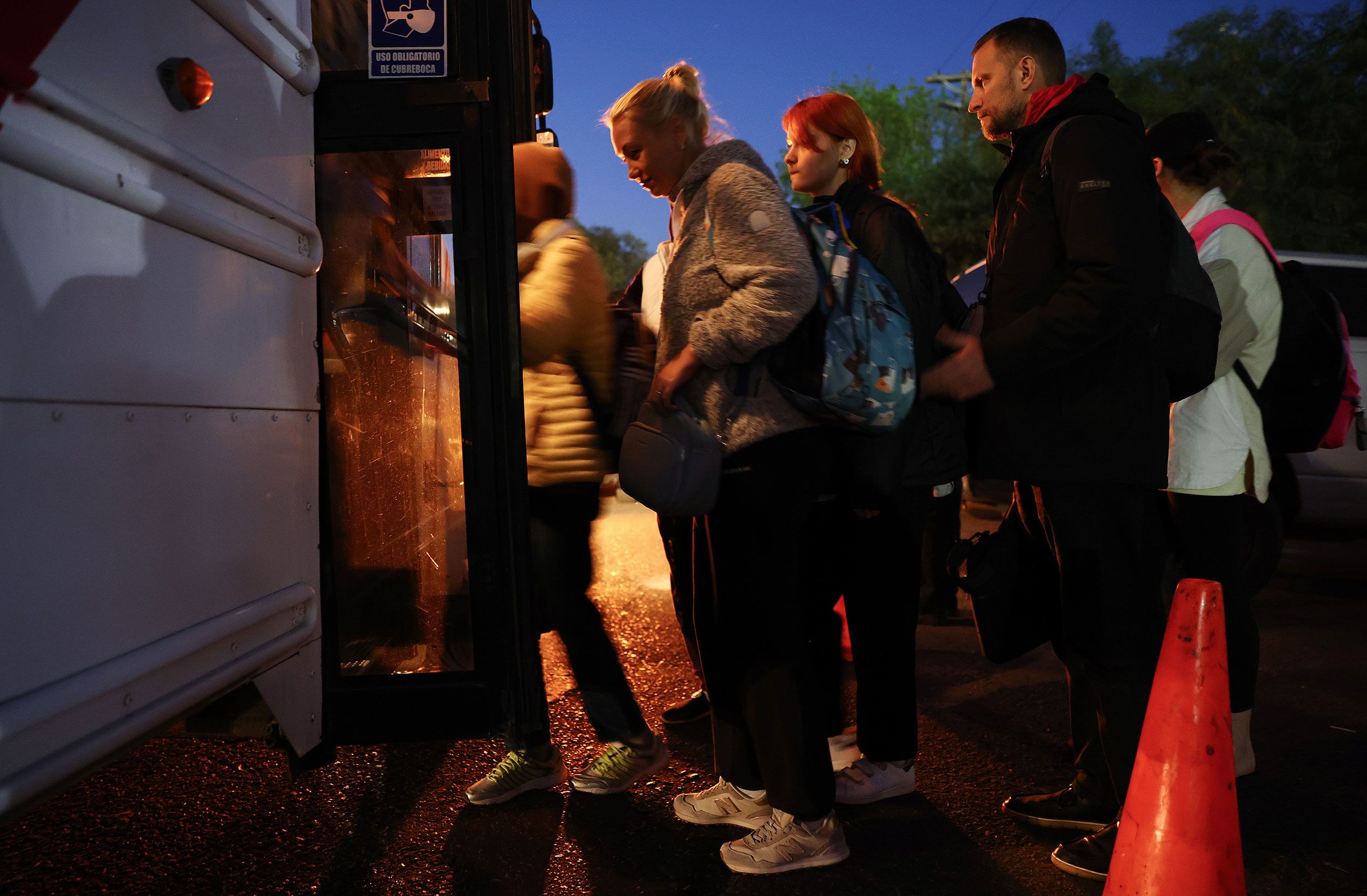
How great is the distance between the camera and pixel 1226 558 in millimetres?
2602

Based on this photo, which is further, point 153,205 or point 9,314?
point 153,205

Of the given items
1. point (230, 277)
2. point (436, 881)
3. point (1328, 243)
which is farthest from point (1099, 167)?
point (1328, 243)

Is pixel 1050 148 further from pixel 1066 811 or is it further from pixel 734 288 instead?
pixel 1066 811

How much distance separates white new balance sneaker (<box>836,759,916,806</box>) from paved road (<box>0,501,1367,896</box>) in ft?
0.14

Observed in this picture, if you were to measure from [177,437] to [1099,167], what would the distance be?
1814 millimetres

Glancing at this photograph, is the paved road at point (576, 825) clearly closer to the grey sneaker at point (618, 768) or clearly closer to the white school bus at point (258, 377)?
the grey sneaker at point (618, 768)

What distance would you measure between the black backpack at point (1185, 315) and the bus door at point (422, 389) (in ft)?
4.42

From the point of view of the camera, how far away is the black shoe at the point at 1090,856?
7.24ft

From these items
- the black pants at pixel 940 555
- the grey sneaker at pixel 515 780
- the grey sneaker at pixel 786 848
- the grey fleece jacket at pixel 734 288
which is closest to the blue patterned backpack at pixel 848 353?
the grey fleece jacket at pixel 734 288

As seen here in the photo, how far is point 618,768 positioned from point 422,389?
1.20 m

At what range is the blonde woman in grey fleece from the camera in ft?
6.79

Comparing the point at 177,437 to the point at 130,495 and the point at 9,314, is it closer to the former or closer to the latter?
the point at 130,495

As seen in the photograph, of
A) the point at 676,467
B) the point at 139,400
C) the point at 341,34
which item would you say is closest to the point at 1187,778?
the point at 676,467

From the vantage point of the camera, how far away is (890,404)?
2111 millimetres
